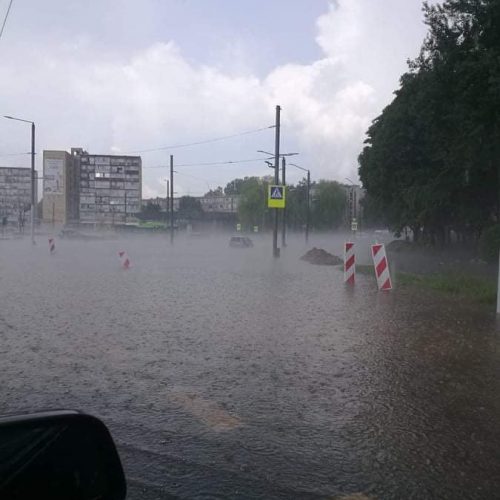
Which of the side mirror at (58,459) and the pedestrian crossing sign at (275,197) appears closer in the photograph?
the side mirror at (58,459)

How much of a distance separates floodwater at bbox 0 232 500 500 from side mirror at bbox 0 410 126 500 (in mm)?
1999

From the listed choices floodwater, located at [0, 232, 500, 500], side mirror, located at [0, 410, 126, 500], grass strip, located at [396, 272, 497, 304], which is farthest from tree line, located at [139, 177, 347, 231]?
side mirror, located at [0, 410, 126, 500]

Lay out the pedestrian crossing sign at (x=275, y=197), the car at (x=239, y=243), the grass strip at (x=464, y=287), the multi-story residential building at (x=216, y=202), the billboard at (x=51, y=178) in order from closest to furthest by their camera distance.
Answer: the grass strip at (x=464, y=287) → the pedestrian crossing sign at (x=275, y=197) → the car at (x=239, y=243) → the billboard at (x=51, y=178) → the multi-story residential building at (x=216, y=202)

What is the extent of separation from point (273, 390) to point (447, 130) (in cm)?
1886

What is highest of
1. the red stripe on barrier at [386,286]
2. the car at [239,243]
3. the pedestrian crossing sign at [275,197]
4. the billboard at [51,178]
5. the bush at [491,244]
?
the billboard at [51,178]

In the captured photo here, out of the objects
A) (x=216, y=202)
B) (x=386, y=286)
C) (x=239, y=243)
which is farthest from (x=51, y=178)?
(x=216, y=202)

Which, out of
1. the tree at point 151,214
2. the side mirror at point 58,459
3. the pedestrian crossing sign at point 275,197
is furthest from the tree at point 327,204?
the side mirror at point 58,459

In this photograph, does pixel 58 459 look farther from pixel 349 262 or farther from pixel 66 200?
pixel 66 200

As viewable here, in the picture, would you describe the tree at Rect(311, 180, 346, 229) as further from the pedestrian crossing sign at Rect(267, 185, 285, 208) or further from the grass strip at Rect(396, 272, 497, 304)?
the grass strip at Rect(396, 272, 497, 304)

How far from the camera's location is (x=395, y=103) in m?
37.2

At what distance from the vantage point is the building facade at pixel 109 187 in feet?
420

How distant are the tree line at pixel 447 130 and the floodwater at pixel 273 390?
7022 mm

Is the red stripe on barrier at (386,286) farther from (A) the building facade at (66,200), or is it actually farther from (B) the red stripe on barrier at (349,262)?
(A) the building facade at (66,200)

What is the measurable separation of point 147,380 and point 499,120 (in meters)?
13.7
